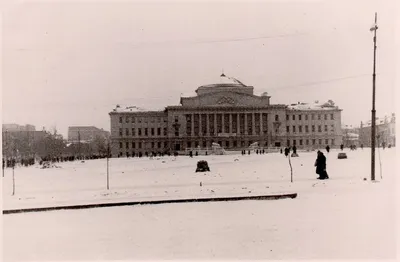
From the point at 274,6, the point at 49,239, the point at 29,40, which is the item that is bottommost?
the point at 49,239

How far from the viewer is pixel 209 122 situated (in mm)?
77188

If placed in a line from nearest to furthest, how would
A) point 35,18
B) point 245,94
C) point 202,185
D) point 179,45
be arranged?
point 35,18
point 179,45
point 202,185
point 245,94

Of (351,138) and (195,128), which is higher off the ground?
(195,128)

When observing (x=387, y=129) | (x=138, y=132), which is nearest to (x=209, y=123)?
(x=138, y=132)

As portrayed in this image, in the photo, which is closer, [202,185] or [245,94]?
[202,185]

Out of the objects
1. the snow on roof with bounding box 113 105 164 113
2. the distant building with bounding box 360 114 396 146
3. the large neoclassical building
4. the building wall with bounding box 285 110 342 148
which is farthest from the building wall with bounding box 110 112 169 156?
the distant building with bounding box 360 114 396 146

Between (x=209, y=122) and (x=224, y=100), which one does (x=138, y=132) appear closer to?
(x=209, y=122)

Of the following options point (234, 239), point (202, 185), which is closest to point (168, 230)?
point (234, 239)

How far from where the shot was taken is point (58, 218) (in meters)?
10.7

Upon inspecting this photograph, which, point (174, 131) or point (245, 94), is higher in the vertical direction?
point (245, 94)

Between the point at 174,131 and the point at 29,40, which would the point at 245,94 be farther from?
the point at 29,40

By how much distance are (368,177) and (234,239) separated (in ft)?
28.0

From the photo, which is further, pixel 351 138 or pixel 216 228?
pixel 351 138

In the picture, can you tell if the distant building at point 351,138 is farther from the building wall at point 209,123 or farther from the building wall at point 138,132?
the building wall at point 138,132
